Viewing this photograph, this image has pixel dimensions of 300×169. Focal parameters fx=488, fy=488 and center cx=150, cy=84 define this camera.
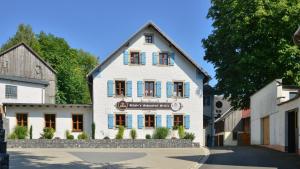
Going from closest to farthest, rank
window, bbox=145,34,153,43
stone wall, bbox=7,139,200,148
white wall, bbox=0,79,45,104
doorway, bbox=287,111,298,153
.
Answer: doorway, bbox=287,111,298,153, stone wall, bbox=7,139,200,148, window, bbox=145,34,153,43, white wall, bbox=0,79,45,104

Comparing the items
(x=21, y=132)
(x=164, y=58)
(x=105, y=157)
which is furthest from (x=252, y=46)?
(x=105, y=157)

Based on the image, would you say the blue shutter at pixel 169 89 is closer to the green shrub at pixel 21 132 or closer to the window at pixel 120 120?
the window at pixel 120 120

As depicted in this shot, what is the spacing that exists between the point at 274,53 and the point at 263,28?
2.04 metres

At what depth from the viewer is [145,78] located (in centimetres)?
4084

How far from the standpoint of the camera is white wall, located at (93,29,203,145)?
40.2 meters

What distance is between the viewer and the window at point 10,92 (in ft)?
159

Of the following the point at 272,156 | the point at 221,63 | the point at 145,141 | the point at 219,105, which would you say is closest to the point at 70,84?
the point at 219,105

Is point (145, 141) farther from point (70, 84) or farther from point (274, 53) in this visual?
point (70, 84)

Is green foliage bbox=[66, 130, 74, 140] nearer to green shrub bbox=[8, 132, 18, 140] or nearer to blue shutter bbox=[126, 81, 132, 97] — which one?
green shrub bbox=[8, 132, 18, 140]

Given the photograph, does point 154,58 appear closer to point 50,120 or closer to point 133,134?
point 133,134

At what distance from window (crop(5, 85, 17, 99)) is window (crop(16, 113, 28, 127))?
909 cm

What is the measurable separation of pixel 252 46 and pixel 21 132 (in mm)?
19044

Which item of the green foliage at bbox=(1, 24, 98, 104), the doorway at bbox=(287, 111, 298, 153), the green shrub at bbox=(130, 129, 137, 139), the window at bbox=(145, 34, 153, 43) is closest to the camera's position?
the doorway at bbox=(287, 111, 298, 153)

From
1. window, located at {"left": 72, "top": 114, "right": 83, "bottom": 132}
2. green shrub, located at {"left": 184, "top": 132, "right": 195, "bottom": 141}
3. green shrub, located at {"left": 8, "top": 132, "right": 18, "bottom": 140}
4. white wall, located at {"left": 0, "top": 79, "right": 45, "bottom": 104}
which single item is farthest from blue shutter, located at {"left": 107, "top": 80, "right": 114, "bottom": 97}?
white wall, located at {"left": 0, "top": 79, "right": 45, "bottom": 104}
